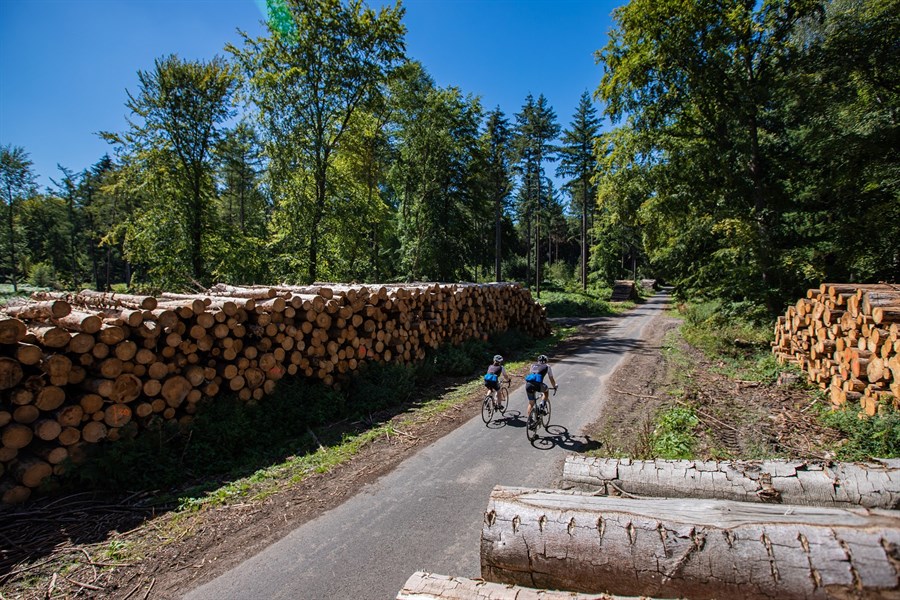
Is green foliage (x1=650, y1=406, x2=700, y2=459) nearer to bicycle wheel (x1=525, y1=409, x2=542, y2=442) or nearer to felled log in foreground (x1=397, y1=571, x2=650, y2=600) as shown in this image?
bicycle wheel (x1=525, y1=409, x2=542, y2=442)

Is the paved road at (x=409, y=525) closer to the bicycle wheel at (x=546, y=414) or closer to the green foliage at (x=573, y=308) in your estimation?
the bicycle wheel at (x=546, y=414)

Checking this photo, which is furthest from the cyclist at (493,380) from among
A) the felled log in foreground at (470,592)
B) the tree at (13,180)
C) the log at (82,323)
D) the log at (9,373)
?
the tree at (13,180)

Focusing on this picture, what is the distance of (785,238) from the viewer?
59.8 ft

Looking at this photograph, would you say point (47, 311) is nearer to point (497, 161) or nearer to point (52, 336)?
point (52, 336)

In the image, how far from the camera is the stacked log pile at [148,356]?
511cm

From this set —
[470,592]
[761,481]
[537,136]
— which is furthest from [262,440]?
[537,136]

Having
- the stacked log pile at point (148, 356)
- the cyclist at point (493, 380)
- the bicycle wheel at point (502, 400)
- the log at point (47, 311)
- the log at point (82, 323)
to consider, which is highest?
the log at point (47, 311)

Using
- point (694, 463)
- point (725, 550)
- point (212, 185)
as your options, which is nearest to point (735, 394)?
point (694, 463)

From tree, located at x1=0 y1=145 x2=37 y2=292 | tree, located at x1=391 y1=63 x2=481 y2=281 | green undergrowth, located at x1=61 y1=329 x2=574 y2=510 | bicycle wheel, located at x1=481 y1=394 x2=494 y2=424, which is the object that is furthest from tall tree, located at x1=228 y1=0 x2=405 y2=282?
tree, located at x1=0 y1=145 x2=37 y2=292

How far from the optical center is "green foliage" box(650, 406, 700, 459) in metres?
6.11

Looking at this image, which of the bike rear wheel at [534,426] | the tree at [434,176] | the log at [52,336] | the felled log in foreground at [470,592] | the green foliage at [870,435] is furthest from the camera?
the tree at [434,176]

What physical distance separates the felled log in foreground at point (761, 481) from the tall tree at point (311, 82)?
1529cm

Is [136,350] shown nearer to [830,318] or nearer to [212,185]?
[830,318]

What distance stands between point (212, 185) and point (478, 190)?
53.0 ft
